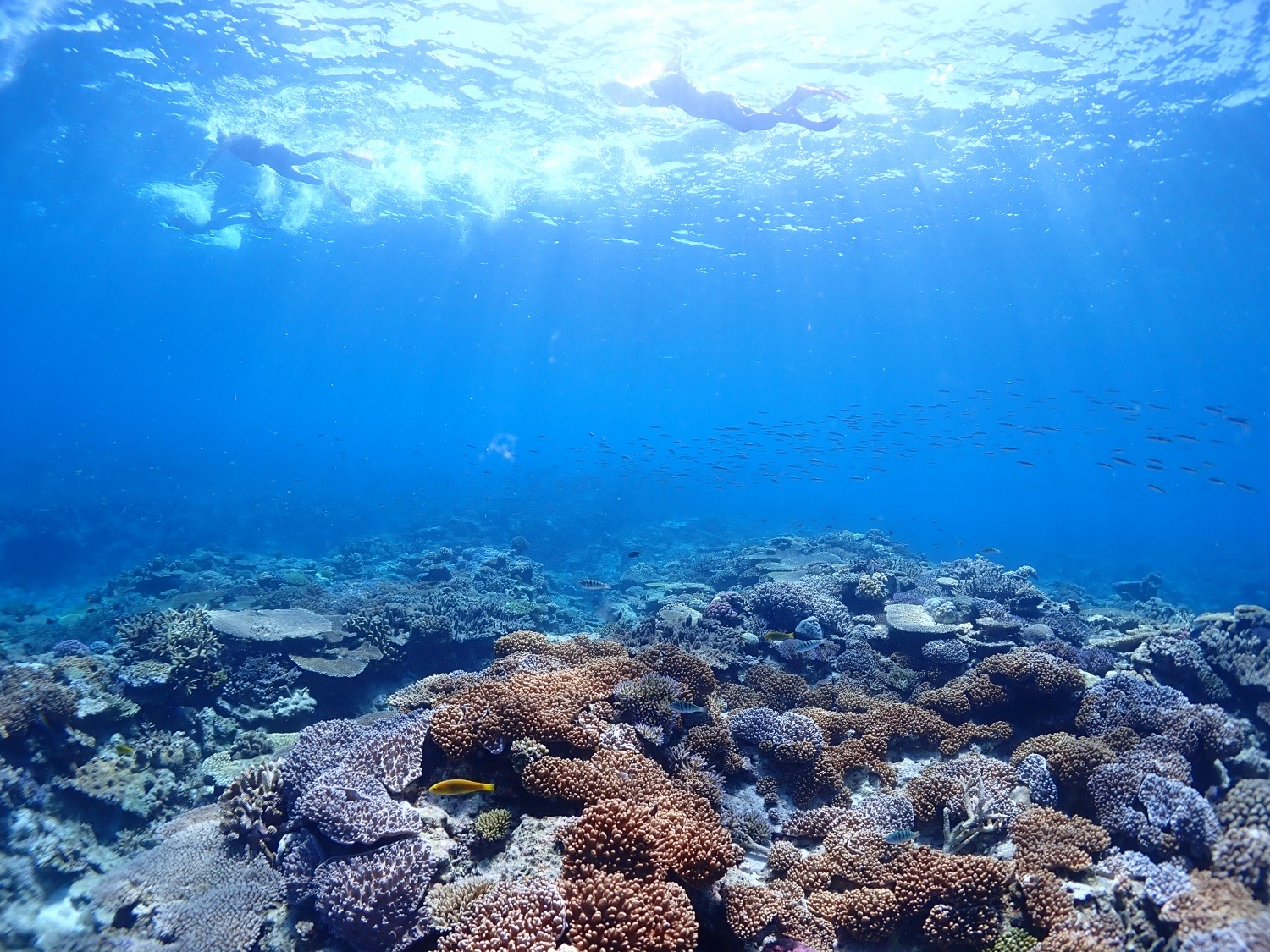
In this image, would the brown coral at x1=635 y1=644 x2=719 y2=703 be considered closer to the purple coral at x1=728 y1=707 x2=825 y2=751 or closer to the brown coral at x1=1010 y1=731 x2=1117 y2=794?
the purple coral at x1=728 y1=707 x2=825 y2=751

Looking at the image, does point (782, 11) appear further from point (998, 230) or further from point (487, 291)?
point (487, 291)

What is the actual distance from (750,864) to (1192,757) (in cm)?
523

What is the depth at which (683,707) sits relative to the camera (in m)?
6.22

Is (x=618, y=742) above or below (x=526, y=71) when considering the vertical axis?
below

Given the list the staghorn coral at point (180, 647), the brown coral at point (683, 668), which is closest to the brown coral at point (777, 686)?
the brown coral at point (683, 668)

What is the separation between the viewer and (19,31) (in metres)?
21.6

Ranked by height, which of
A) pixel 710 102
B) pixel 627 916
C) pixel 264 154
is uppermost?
pixel 264 154

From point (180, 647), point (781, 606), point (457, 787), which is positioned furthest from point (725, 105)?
point (457, 787)

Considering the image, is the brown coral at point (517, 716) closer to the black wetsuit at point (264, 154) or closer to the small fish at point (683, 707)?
the small fish at point (683, 707)

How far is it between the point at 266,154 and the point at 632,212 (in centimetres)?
2022

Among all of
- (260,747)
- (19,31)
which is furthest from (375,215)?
(260,747)

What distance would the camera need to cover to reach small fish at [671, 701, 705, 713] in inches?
243

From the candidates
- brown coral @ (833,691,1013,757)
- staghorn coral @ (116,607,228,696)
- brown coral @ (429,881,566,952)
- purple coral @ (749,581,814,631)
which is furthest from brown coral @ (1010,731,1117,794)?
staghorn coral @ (116,607,228,696)

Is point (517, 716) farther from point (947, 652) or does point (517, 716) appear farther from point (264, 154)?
point (264, 154)
